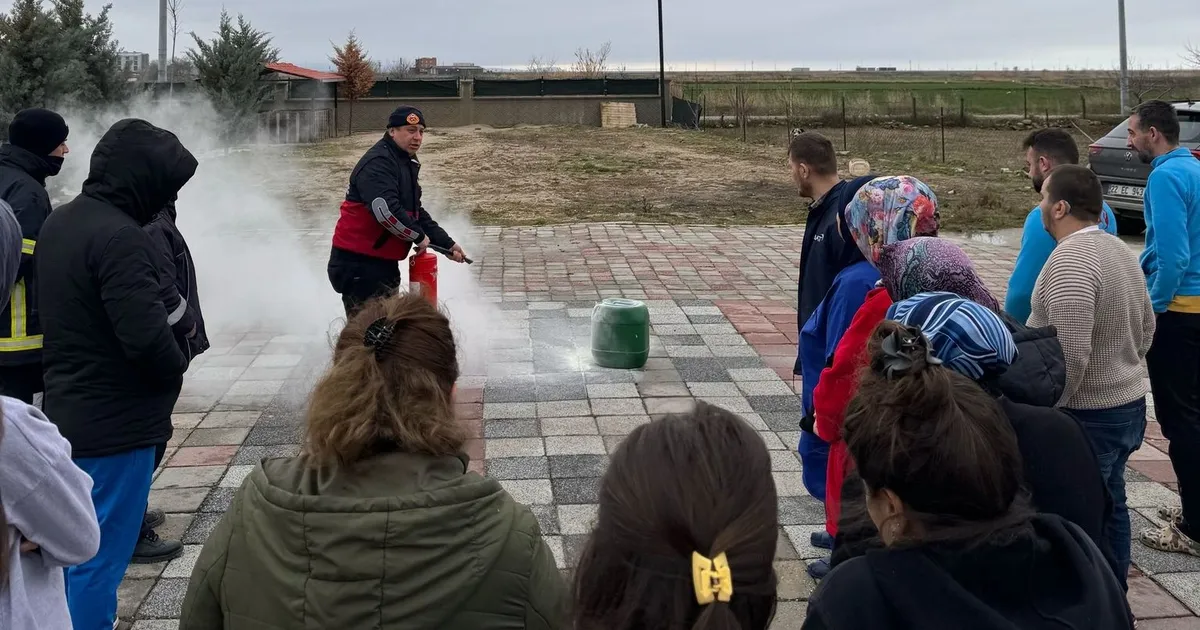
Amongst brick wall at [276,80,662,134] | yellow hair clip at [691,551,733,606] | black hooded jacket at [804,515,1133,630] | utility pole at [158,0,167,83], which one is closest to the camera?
yellow hair clip at [691,551,733,606]

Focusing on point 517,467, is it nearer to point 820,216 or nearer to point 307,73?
point 820,216

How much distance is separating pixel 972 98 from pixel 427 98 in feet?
80.4

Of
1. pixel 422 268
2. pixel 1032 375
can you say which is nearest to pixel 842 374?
pixel 1032 375

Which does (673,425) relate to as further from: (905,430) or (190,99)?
(190,99)

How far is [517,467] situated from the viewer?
189 inches

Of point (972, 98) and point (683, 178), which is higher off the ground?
point (972, 98)

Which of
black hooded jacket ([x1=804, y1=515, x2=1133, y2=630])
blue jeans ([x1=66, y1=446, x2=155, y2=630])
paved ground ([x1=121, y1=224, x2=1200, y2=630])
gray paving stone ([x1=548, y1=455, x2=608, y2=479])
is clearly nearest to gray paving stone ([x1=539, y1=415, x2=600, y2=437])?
paved ground ([x1=121, y1=224, x2=1200, y2=630])

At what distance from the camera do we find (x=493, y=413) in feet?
18.6

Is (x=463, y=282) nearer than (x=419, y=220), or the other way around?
(x=419, y=220)

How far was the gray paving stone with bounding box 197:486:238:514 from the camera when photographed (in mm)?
4301

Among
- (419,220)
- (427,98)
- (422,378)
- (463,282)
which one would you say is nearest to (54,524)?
(422,378)

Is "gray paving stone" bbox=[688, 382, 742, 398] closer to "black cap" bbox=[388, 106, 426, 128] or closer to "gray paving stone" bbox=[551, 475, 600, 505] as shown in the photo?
"gray paving stone" bbox=[551, 475, 600, 505]

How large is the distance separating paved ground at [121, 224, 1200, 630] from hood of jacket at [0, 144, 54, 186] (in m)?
1.51

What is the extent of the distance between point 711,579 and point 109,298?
2.25 meters
